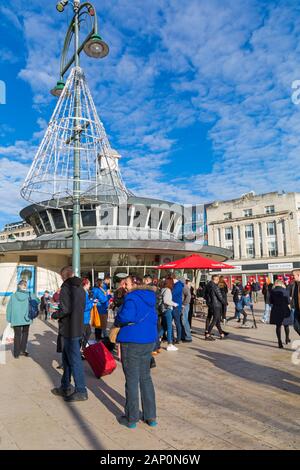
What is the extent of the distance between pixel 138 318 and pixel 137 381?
2.45 ft

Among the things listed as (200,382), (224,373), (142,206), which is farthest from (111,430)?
(142,206)

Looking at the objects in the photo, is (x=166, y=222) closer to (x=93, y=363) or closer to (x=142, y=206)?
(x=142, y=206)

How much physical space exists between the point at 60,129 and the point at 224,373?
934 cm

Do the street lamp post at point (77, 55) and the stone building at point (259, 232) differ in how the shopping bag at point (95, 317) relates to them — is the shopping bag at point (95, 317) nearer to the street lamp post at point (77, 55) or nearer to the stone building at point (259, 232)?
the street lamp post at point (77, 55)

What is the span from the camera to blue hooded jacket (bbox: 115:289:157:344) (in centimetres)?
429

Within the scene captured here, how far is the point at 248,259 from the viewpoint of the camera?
60594 millimetres

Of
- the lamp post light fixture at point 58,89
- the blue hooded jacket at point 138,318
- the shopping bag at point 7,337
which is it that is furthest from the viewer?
the lamp post light fixture at point 58,89

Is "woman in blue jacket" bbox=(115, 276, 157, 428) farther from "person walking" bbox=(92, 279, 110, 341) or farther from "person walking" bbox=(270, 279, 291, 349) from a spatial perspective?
"person walking" bbox=(270, 279, 291, 349)

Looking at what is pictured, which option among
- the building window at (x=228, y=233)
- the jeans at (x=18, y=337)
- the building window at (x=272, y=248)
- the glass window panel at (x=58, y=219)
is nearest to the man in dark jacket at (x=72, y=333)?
the jeans at (x=18, y=337)

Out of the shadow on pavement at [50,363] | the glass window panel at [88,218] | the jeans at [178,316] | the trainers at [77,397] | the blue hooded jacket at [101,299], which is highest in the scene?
the glass window panel at [88,218]


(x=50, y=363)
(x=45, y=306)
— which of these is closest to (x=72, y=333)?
(x=50, y=363)

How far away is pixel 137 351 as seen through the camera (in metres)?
4.25

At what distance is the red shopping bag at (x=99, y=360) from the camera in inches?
252

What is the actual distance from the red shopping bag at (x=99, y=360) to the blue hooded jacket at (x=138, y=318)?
2.35 meters
